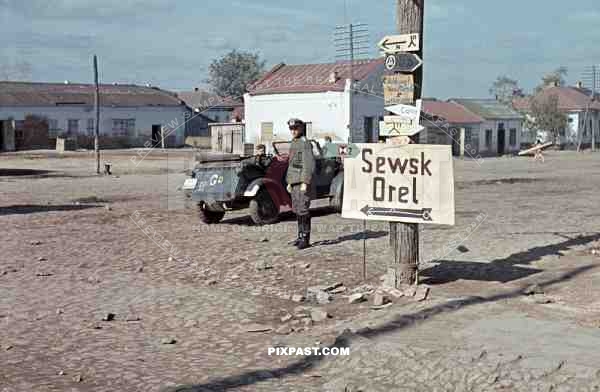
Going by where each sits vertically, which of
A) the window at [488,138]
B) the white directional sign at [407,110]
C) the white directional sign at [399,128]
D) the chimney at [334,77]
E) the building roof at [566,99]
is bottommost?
the white directional sign at [399,128]

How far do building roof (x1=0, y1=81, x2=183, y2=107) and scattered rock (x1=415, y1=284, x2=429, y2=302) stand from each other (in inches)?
2397

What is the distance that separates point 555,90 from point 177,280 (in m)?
87.3

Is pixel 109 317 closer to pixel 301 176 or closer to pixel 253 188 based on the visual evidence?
pixel 301 176

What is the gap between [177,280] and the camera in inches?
376

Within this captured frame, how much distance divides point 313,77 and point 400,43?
3872 centimetres

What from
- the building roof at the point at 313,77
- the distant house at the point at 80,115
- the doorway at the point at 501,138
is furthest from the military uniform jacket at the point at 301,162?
the doorway at the point at 501,138

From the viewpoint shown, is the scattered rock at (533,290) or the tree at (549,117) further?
the tree at (549,117)

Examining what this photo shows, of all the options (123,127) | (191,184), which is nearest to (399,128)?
(191,184)

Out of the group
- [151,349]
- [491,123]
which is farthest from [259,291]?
[491,123]

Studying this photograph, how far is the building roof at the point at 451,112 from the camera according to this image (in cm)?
6730

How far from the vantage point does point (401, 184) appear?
330 inches

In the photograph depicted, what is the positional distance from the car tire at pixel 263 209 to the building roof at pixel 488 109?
59.7 meters

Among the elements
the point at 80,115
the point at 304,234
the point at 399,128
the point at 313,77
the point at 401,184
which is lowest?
the point at 304,234

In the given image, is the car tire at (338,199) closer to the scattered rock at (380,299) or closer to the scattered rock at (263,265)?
the scattered rock at (263,265)
